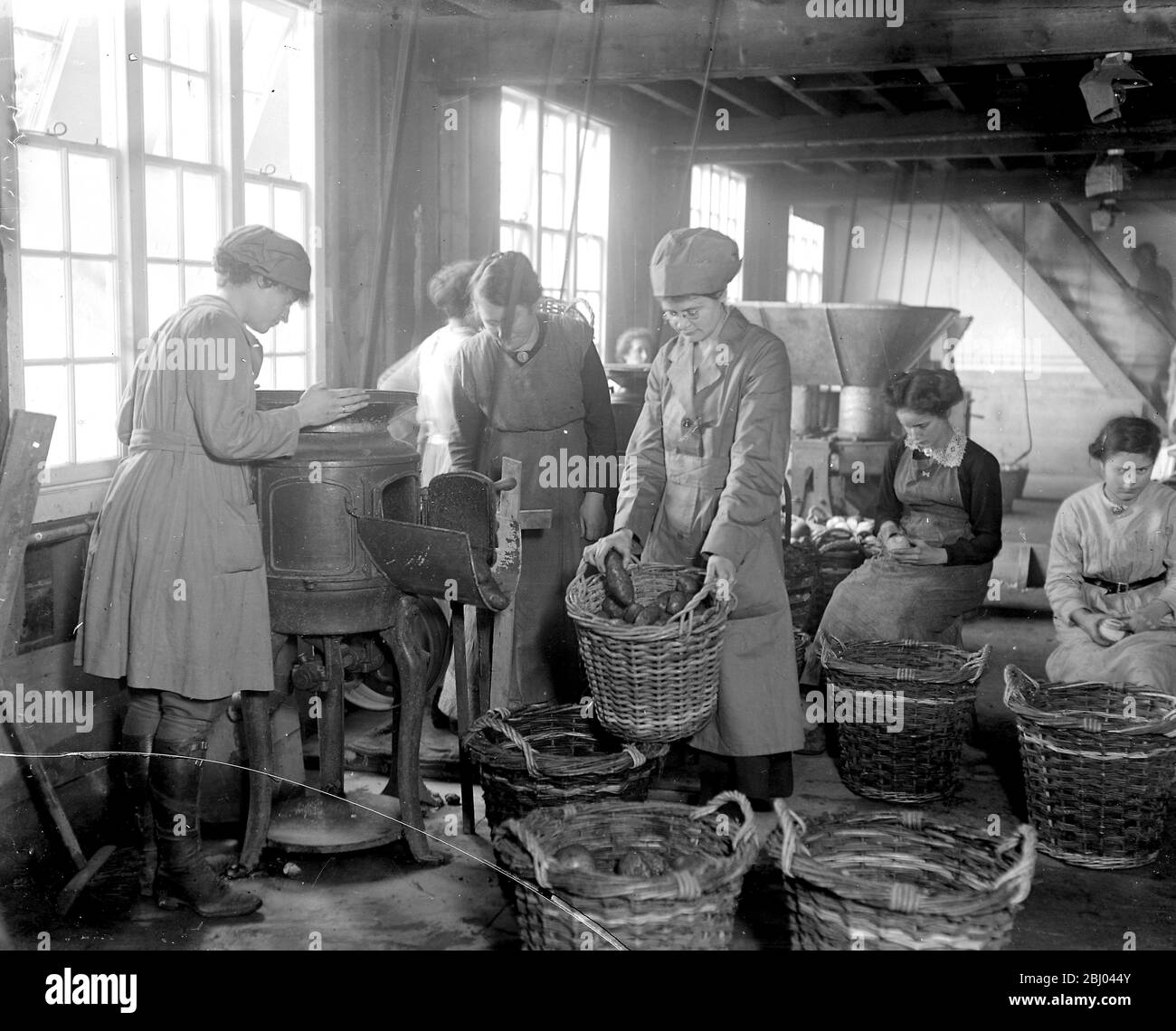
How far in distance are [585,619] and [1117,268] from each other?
1298cm

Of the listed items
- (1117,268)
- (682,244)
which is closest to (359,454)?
(682,244)

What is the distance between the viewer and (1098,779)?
12.0ft

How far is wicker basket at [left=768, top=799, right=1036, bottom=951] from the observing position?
7.78ft

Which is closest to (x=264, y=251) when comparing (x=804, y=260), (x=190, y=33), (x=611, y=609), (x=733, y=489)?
(x=611, y=609)

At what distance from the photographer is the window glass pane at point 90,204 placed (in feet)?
13.3

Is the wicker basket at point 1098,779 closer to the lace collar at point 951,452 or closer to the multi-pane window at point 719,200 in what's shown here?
the lace collar at point 951,452

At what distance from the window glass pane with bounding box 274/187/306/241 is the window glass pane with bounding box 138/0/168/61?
815 mm

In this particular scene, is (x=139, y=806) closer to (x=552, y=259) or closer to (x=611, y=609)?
(x=611, y=609)

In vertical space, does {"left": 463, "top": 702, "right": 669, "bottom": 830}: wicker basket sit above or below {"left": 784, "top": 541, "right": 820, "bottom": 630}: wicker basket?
below

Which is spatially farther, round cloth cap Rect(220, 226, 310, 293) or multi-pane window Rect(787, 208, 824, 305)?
multi-pane window Rect(787, 208, 824, 305)

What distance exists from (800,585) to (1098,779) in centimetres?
219

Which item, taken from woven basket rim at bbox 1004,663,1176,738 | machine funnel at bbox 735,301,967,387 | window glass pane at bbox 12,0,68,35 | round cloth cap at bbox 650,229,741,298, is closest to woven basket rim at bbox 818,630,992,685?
woven basket rim at bbox 1004,663,1176,738

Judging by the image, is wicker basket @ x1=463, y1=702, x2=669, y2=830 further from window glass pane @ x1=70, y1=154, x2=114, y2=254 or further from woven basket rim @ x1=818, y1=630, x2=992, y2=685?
window glass pane @ x1=70, y1=154, x2=114, y2=254

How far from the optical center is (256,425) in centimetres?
322
